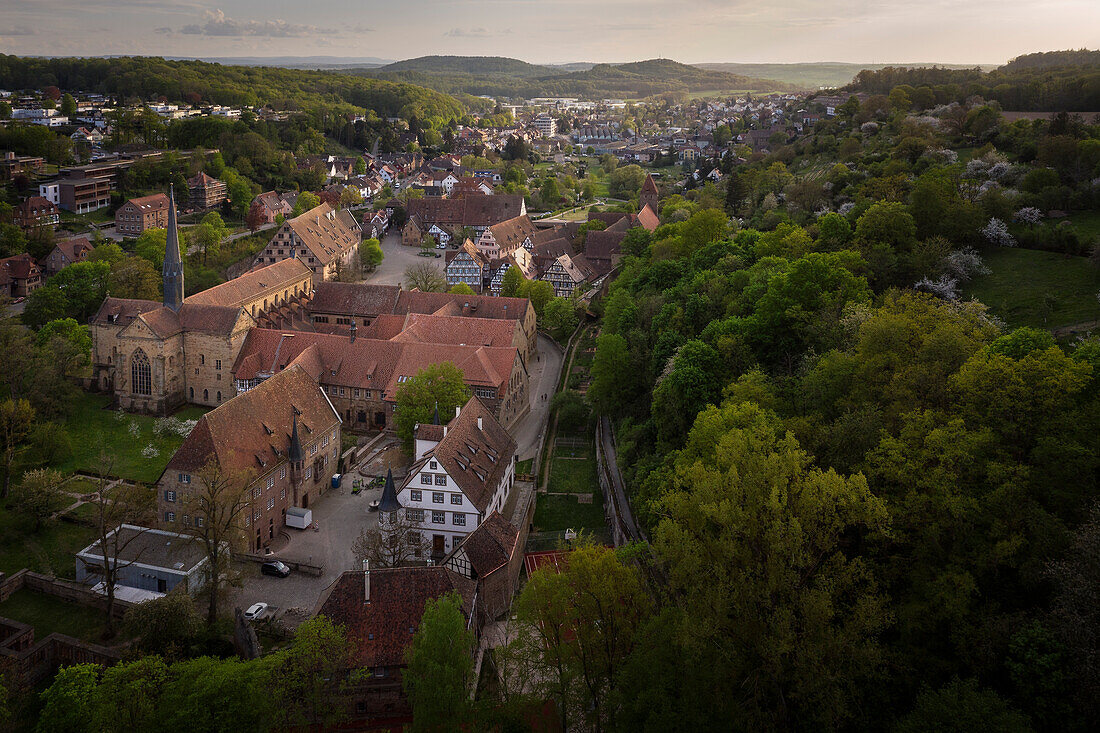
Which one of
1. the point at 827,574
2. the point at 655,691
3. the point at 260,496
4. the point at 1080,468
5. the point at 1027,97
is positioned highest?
the point at 1027,97

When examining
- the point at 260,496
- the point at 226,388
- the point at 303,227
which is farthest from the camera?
the point at 303,227

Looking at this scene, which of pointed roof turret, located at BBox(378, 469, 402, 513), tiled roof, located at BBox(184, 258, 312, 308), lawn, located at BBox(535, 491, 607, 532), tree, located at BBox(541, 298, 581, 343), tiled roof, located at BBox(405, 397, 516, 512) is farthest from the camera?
tree, located at BBox(541, 298, 581, 343)

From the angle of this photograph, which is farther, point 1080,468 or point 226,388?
point 226,388

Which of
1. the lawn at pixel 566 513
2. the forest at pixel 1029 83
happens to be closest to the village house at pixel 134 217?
the lawn at pixel 566 513

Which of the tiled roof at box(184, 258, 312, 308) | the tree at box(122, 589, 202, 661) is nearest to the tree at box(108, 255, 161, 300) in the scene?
the tiled roof at box(184, 258, 312, 308)

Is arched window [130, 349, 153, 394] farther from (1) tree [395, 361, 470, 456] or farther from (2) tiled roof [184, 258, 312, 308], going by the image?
(1) tree [395, 361, 470, 456]

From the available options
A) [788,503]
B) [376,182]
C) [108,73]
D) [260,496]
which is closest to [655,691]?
[788,503]

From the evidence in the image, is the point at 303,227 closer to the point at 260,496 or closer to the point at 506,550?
the point at 260,496
